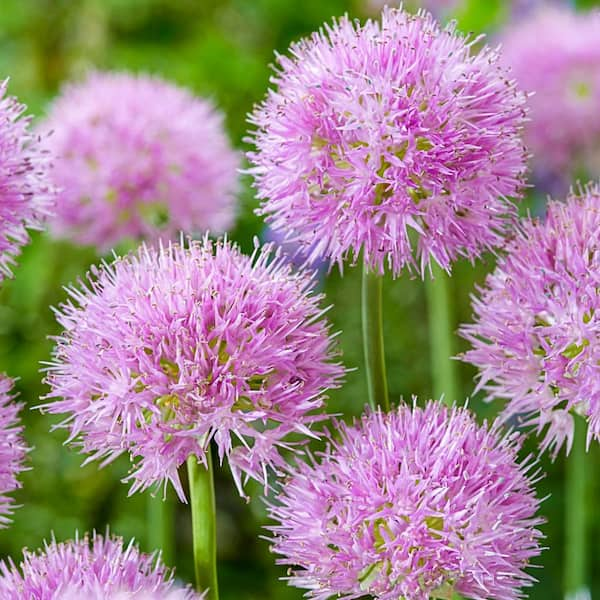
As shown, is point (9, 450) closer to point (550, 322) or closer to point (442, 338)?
point (550, 322)

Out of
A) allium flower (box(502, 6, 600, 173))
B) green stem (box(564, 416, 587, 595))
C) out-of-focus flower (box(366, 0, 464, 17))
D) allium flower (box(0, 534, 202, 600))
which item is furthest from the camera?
out-of-focus flower (box(366, 0, 464, 17))

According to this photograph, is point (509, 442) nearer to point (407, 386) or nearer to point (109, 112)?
point (109, 112)

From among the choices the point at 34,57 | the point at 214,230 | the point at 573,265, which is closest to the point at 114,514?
the point at 214,230

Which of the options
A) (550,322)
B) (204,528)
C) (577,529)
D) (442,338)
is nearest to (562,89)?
(442,338)

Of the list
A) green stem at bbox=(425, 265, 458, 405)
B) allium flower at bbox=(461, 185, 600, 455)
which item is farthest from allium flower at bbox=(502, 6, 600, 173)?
allium flower at bbox=(461, 185, 600, 455)

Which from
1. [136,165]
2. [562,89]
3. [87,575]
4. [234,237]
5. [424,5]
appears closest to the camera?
[87,575]

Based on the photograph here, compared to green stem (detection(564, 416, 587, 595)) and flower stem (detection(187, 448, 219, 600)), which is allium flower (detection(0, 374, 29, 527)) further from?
green stem (detection(564, 416, 587, 595))
